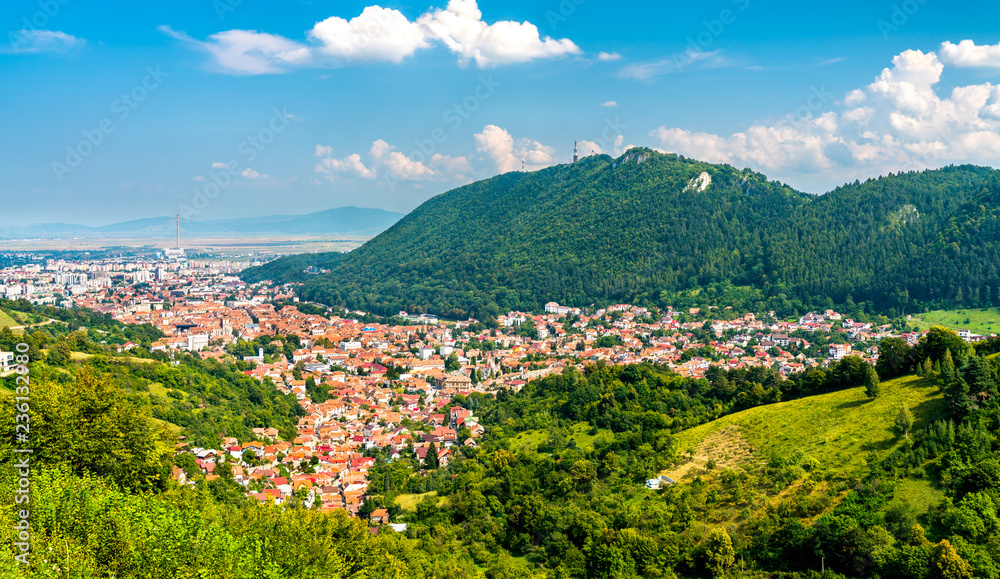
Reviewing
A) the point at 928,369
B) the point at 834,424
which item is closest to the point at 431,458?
the point at 834,424

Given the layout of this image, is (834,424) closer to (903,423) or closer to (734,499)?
(903,423)

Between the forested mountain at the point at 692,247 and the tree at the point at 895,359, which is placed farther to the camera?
the forested mountain at the point at 692,247

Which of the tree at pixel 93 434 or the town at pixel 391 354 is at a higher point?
the tree at pixel 93 434

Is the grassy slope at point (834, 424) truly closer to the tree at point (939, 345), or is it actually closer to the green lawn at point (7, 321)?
the tree at point (939, 345)

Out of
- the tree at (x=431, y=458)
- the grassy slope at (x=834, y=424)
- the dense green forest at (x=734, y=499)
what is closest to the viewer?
the dense green forest at (x=734, y=499)

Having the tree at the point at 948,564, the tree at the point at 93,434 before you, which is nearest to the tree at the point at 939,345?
the tree at the point at 948,564

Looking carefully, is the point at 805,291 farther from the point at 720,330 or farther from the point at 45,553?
the point at 45,553
